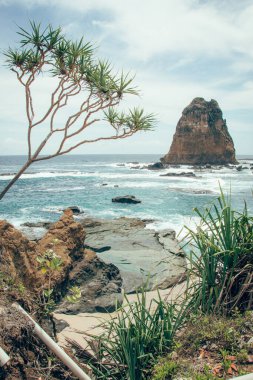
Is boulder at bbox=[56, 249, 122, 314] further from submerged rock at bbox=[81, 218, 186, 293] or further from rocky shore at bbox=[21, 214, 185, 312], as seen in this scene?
submerged rock at bbox=[81, 218, 186, 293]

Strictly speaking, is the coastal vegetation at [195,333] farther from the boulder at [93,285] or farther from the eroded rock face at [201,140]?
the eroded rock face at [201,140]

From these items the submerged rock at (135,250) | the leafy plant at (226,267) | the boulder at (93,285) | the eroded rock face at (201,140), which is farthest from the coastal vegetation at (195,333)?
the eroded rock face at (201,140)

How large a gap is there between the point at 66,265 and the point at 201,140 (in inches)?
2781

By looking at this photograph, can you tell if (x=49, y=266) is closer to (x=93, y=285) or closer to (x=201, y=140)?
(x=93, y=285)

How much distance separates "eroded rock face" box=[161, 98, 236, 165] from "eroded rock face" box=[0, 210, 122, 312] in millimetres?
68922

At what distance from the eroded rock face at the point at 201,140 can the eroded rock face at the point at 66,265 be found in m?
68.9

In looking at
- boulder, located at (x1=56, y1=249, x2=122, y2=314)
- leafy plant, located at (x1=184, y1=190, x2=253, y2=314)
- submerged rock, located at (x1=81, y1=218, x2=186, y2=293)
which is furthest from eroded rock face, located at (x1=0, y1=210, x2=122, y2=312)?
leafy plant, located at (x1=184, y1=190, x2=253, y2=314)

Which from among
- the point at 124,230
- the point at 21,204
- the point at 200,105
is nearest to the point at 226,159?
the point at 200,105

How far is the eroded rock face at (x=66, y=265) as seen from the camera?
21.9ft

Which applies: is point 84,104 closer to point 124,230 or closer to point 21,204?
point 124,230

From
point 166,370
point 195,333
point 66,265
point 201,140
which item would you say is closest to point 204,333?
point 195,333

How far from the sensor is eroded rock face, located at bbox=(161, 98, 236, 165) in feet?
247

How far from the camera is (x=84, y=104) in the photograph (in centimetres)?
560

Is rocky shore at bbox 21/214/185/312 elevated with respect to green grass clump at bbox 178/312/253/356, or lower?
lower
